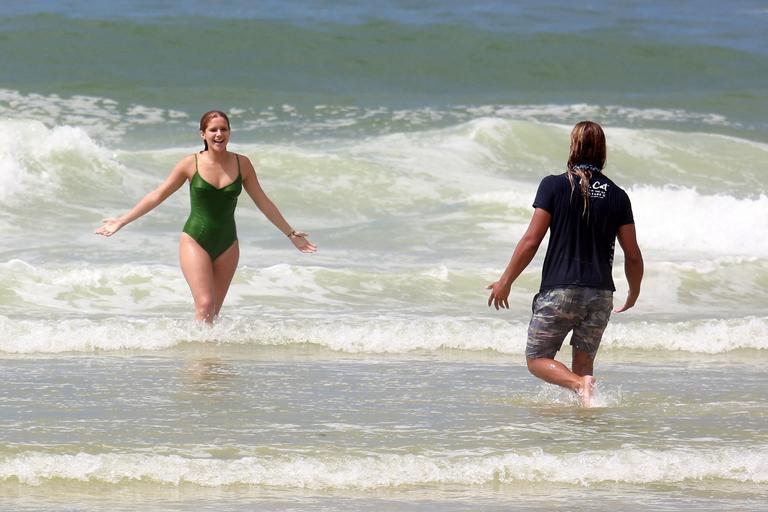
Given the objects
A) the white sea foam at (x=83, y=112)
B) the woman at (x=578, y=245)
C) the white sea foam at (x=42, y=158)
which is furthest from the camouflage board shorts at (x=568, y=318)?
the white sea foam at (x=83, y=112)

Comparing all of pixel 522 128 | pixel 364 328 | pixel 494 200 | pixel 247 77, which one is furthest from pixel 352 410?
pixel 247 77

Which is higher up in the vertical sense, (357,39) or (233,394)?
(357,39)

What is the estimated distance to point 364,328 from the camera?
30.3 feet

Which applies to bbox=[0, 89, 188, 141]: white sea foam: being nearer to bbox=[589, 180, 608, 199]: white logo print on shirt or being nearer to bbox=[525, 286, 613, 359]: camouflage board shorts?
bbox=[525, 286, 613, 359]: camouflage board shorts

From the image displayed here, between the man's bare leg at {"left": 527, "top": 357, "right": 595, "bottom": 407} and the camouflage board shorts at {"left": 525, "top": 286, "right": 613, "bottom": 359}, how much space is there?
0.04 metres

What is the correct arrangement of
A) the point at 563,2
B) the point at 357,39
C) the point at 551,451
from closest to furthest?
the point at 551,451 → the point at 357,39 → the point at 563,2

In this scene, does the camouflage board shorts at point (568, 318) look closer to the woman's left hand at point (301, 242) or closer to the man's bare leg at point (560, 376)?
the man's bare leg at point (560, 376)

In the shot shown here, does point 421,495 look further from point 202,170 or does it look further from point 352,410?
point 202,170

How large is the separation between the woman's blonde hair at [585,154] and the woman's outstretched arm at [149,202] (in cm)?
295

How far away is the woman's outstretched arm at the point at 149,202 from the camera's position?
8234 millimetres

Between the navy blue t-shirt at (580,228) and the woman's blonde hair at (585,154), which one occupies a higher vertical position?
the woman's blonde hair at (585,154)

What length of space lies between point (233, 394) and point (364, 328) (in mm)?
2165

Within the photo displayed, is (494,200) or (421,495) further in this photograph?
(494,200)

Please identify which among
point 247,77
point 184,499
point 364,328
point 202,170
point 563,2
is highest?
point 563,2
